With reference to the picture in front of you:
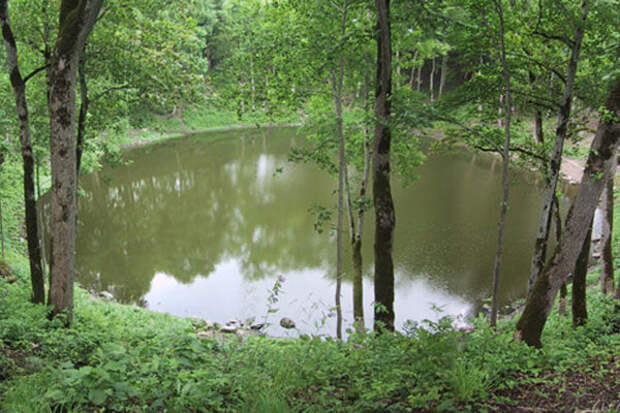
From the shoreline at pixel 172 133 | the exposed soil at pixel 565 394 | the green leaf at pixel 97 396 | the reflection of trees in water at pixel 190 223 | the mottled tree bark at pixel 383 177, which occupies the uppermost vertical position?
the mottled tree bark at pixel 383 177

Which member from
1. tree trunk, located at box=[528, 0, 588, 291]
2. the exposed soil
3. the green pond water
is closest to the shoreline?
the green pond water

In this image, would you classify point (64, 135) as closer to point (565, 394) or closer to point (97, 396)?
point (97, 396)

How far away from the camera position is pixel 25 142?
273 inches

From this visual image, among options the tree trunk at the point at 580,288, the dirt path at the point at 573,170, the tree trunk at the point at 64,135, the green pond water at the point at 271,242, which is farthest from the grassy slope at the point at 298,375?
the dirt path at the point at 573,170

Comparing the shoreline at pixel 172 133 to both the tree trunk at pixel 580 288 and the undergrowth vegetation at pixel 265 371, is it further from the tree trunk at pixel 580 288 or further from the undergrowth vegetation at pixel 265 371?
the undergrowth vegetation at pixel 265 371

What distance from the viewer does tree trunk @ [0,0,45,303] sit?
6.57 meters

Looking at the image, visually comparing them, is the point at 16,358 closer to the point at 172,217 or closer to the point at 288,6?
the point at 288,6

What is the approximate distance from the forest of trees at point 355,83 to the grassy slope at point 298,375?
107 cm

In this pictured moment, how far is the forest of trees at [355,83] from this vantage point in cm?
575

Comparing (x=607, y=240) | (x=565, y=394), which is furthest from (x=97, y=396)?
(x=607, y=240)

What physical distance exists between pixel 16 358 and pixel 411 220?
53.2 feet

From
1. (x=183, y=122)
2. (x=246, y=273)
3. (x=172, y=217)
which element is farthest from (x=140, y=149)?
(x=246, y=273)

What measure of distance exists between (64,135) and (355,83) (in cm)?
726

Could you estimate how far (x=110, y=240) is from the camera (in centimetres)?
1725
